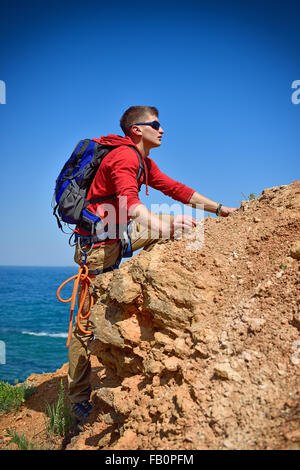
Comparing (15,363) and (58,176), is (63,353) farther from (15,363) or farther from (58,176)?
(58,176)

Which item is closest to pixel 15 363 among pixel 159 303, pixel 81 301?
pixel 81 301

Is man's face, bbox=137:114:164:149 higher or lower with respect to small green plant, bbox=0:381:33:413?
higher

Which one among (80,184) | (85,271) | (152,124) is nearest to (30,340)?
(85,271)

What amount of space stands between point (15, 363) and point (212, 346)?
17.5m

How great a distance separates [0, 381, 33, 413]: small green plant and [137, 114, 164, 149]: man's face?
4641 mm

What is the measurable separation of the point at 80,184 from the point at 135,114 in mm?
1069

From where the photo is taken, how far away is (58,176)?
3.90m

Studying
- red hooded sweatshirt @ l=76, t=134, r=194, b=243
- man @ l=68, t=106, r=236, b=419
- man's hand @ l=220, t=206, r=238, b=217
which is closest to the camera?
red hooded sweatshirt @ l=76, t=134, r=194, b=243

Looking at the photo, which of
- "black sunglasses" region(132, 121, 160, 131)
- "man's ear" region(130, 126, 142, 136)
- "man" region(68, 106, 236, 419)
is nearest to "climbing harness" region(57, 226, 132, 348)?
"man" region(68, 106, 236, 419)

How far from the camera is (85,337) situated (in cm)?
395

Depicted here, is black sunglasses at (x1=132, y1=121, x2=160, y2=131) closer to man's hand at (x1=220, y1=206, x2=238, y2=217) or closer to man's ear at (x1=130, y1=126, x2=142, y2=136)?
man's ear at (x1=130, y1=126, x2=142, y2=136)

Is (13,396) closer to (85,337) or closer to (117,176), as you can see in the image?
(85,337)

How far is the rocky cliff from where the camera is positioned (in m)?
2.12

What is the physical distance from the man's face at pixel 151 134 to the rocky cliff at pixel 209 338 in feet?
3.64
